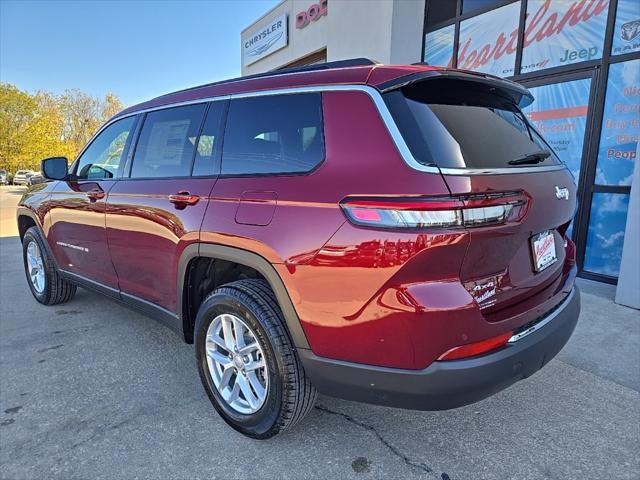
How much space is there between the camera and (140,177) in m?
2.98

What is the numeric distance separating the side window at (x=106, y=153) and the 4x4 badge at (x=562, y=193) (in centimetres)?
290

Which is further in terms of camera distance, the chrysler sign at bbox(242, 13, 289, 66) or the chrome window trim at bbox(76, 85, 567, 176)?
the chrysler sign at bbox(242, 13, 289, 66)

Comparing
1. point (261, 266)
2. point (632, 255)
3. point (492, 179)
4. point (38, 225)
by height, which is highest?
point (492, 179)

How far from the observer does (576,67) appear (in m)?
5.45

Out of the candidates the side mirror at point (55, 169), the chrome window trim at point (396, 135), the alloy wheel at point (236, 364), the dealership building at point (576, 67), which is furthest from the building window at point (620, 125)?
the side mirror at point (55, 169)

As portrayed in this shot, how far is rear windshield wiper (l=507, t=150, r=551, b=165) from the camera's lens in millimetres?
1941

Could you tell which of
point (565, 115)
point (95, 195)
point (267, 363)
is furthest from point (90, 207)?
point (565, 115)

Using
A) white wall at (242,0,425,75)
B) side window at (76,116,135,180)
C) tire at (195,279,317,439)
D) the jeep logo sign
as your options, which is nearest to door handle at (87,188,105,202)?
side window at (76,116,135,180)

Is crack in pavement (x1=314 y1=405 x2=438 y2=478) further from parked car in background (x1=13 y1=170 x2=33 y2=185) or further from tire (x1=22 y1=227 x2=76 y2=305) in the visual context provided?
parked car in background (x1=13 y1=170 x2=33 y2=185)

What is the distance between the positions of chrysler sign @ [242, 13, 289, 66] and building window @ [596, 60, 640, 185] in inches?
322

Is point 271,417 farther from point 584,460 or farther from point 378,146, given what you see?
point 584,460

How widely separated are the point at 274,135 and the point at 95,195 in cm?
185

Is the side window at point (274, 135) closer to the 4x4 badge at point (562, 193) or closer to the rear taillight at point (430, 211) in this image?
the rear taillight at point (430, 211)

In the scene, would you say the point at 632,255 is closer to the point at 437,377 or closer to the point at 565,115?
the point at 565,115
